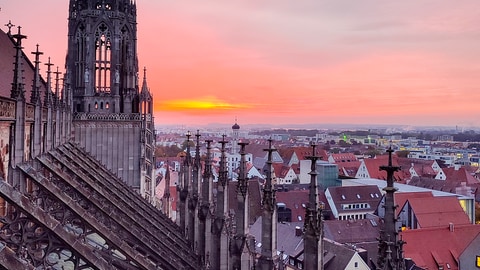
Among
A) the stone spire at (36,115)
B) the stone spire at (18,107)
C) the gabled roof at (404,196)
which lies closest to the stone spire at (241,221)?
the stone spire at (18,107)

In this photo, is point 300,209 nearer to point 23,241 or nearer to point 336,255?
point 336,255

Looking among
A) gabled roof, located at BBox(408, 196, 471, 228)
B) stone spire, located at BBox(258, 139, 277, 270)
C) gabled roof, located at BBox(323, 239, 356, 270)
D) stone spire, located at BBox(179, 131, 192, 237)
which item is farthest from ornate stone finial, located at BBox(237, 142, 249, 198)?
gabled roof, located at BBox(408, 196, 471, 228)

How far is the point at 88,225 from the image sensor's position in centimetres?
1038

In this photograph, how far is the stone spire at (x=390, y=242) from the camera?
7605 mm

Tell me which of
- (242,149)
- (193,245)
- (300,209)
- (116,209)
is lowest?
(300,209)

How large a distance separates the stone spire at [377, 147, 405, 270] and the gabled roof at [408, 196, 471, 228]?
137 ft

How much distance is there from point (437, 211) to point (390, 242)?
44.0 m

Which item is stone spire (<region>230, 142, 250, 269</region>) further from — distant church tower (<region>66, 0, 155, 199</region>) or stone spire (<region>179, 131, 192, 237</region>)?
distant church tower (<region>66, 0, 155, 199</region>)

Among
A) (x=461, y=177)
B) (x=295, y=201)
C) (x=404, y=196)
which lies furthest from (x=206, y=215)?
(x=461, y=177)

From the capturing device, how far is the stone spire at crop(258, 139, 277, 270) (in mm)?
11133

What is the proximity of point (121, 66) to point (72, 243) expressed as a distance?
2303 centimetres

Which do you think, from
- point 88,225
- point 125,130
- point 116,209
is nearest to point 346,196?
point 125,130

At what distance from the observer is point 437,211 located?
4819 centimetres

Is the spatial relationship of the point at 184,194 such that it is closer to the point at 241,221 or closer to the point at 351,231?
the point at 241,221
